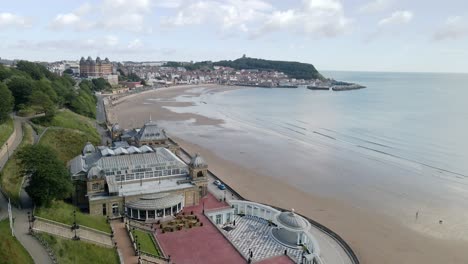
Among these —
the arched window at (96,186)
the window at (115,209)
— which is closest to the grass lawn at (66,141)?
the arched window at (96,186)

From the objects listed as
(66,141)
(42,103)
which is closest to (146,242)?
(66,141)

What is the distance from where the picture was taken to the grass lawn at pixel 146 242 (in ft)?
84.4

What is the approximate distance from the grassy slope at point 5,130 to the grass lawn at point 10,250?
64.3 ft

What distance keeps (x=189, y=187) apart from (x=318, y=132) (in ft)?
183

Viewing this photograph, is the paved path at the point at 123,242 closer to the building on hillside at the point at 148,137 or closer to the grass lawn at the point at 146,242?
the grass lawn at the point at 146,242

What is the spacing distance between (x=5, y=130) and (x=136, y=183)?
20.0m

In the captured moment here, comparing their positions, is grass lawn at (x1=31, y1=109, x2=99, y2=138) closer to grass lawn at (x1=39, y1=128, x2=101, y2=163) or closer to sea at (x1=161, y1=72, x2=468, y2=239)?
grass lawn at (x1=39, y1=128, x2=101, y2=163)

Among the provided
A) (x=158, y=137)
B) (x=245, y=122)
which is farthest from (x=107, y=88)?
(x=158, y=137)

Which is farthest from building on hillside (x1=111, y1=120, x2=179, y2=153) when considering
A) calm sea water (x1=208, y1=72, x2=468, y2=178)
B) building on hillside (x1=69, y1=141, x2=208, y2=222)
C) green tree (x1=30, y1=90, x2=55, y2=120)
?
calm sea water (x1=208, y1=72, x2=468, y2=178)

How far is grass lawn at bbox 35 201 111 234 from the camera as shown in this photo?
2573 cm

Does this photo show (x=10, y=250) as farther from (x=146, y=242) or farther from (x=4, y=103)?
(x=4, y=103)

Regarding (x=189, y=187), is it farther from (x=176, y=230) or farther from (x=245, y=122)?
(x=245, y=122)

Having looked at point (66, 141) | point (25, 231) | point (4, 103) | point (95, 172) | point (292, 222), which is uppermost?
point (4, 103)

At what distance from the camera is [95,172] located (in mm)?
31844
